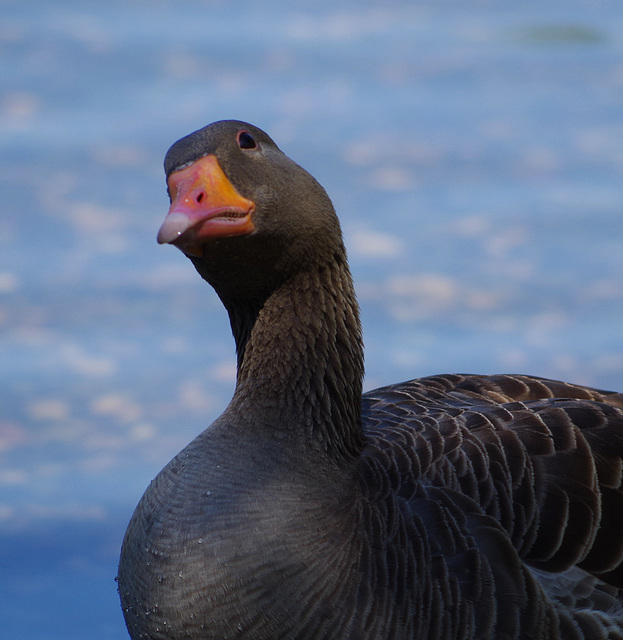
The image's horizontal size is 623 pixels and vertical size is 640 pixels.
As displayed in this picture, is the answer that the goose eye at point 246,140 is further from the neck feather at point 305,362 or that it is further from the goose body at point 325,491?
the neck feather at point 305,362

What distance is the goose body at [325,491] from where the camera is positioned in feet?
14.8

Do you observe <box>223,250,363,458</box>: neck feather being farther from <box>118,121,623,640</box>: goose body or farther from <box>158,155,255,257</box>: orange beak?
<box>158,155,255,257</box>: orange beak

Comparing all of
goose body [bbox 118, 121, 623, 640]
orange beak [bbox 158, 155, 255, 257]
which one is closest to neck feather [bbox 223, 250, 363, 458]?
goose body [bbox 118, 121, 623, 640]

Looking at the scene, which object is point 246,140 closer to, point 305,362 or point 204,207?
point 204,207

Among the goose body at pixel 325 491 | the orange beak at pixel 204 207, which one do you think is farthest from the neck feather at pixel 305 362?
the orange beak at pixel 204 207

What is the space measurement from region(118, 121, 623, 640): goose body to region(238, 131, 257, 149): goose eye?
0.06 ft

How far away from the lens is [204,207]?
4395 millimetres

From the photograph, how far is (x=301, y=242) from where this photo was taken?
4.74 metres

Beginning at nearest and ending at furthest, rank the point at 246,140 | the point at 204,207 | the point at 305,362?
the point at 204,207
the point at 246,140
the point at 305,362

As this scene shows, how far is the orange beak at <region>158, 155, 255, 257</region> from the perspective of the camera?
4.33 metres

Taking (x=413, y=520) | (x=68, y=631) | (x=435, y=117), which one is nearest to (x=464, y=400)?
(x=413, y=520)

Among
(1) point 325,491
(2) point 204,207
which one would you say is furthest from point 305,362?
(2) point 204,207

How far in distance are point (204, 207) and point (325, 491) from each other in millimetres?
1094

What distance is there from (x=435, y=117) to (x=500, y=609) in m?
5.90
